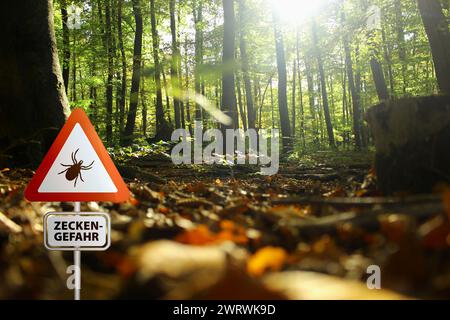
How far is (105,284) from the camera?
3.44ft

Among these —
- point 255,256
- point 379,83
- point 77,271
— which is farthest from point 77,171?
point 379,83

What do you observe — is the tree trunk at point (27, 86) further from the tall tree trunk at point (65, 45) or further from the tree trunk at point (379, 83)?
the tree trunk at point (379, 83)

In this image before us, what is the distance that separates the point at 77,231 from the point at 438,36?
24.8ft

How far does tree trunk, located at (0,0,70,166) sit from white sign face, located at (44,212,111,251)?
2.65m

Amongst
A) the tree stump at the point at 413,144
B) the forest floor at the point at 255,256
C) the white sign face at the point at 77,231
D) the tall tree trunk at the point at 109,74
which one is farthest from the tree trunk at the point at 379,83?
the white sign face at the point at 77,231

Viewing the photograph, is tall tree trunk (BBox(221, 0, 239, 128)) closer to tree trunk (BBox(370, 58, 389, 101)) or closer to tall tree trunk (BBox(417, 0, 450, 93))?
tall tree trunk (BBox(417, 0, 450, 93))

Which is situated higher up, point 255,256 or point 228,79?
point 228,79

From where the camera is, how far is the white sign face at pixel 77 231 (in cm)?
135

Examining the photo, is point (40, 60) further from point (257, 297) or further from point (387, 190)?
point (257, 297)

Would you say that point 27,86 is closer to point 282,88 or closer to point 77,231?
point 77,231

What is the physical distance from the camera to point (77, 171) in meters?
1.83
